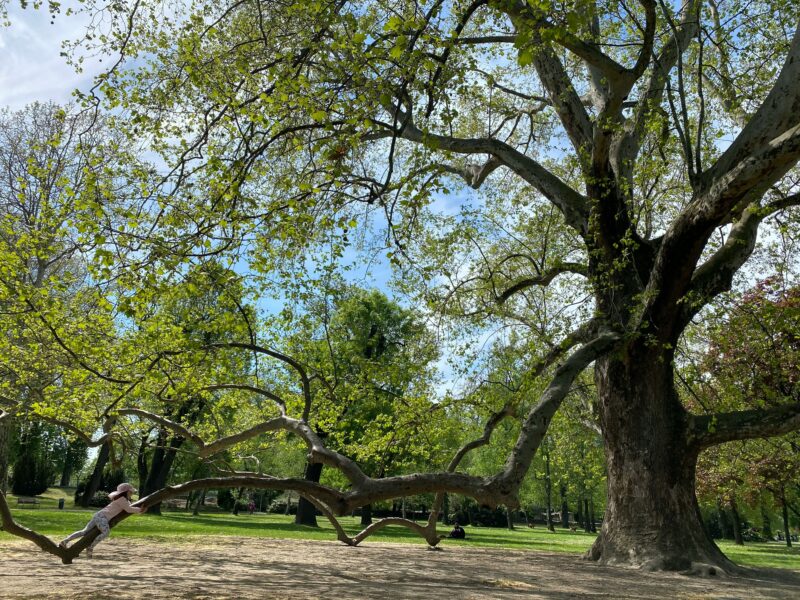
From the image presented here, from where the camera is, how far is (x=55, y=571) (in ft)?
28.8

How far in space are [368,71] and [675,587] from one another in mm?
8390

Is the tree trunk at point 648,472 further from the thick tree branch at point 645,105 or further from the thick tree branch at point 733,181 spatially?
the thick tree branch at point 645,105

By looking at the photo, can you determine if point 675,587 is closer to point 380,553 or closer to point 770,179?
point 770,179

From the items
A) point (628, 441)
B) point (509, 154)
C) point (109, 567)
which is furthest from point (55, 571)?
point (509, 154)

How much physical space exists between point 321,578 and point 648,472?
6.15 metres

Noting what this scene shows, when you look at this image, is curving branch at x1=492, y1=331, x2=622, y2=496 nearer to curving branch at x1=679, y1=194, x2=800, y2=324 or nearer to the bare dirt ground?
curving branch at x1=679, y1=194, x2=800, y2=324

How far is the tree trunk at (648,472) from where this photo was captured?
430 inches

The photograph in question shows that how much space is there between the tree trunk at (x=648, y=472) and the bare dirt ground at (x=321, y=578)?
1.87 feet

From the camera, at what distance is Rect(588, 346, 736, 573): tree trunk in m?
10.9

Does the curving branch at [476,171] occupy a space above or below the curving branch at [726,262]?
above

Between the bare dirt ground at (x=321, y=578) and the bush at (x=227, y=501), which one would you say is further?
the bush at (x=227, y=501)

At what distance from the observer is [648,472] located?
11266 mm

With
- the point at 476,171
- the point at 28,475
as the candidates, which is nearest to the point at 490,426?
the point at 476,171

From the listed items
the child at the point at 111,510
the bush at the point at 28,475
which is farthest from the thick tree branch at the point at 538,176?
the bush at the point at 28,475
